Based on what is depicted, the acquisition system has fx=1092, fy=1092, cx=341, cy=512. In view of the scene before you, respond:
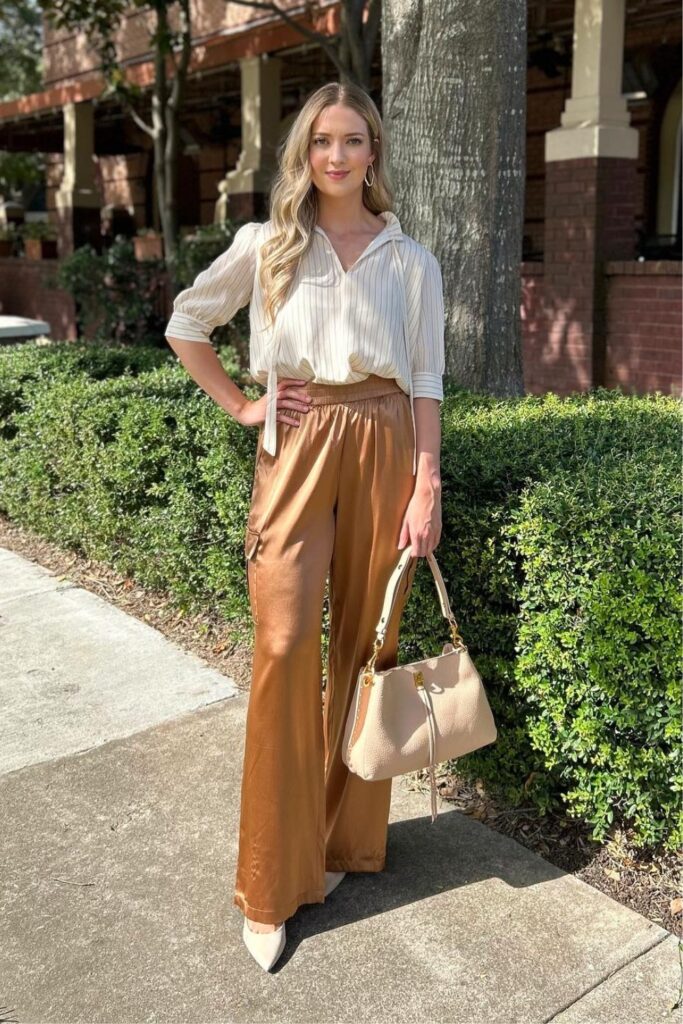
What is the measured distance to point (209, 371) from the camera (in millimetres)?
2914

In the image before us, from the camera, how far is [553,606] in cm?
309

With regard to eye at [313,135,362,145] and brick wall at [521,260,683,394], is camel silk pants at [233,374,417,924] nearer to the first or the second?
eye at [313,135,362,145]

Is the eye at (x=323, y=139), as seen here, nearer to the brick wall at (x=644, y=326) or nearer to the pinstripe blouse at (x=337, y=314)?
A: the pinstripe blouse at (x=337, y=314)

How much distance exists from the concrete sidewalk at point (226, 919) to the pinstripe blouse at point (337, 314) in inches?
47.2

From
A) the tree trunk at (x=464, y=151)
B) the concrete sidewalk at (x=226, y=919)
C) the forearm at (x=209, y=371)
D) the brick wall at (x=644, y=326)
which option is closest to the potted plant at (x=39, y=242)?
the brick wall at (x=644, y=326)

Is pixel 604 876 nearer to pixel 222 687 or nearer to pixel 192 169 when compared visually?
pixel 222 687

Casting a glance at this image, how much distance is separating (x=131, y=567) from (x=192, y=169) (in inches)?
627

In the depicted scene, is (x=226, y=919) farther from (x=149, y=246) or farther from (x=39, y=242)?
(x=39, y=242)

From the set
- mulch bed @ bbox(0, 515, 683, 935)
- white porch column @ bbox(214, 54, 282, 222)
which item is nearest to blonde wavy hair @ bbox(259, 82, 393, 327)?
mulch bed @ bbox(0, 515, 683, 935)

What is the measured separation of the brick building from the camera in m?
9.70

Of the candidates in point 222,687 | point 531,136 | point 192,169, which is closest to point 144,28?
point 192,169

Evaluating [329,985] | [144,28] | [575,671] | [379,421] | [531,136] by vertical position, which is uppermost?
[144,28]

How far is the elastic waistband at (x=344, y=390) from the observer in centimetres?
273

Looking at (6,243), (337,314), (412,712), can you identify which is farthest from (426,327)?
(6,243)
